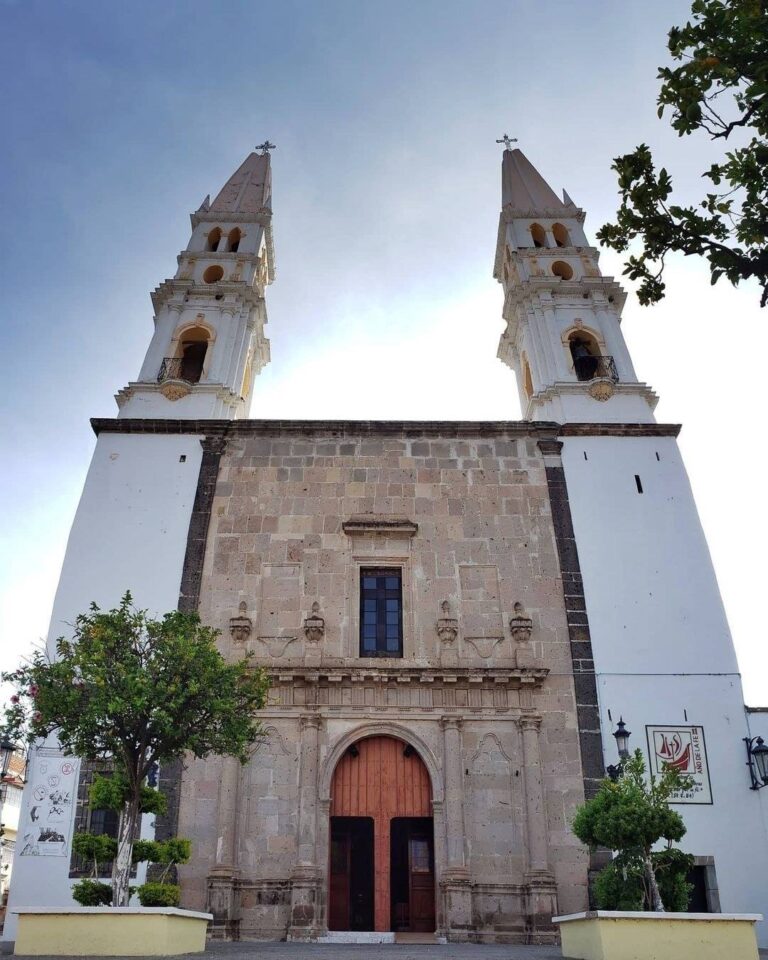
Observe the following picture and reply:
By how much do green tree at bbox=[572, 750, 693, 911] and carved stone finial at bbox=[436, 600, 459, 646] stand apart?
5213 mm

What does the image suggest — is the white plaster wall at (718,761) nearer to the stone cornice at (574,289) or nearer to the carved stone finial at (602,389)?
the carved stone finial at (602,389)

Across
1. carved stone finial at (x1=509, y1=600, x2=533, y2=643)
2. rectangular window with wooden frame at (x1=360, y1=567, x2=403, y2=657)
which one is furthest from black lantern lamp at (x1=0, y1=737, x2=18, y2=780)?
carved stone finial at (x1=509, y1=600, x2=533, y2=643)

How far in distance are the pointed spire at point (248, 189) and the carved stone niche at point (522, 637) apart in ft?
52.4

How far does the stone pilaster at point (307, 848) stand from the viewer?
12812 mm

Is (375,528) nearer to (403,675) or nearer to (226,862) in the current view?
(403,675)

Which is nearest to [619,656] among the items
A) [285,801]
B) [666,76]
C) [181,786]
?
[285,801]

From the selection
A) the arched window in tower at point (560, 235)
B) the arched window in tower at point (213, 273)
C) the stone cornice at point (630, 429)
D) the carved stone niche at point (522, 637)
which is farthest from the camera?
the arched window in tower at point (560, 235)

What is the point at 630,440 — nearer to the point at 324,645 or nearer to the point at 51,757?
the point at 324,645

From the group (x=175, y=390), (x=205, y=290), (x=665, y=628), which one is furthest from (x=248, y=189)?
(x=665, y=628)

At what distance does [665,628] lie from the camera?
15484 mm

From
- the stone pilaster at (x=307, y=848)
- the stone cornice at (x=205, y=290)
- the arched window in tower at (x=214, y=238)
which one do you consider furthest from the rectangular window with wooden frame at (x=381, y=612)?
the arched window in tower at (x=214, y=238)

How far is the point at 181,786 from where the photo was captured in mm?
13953

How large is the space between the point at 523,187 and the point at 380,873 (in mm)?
20818

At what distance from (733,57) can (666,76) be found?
535 mm
